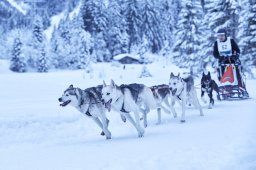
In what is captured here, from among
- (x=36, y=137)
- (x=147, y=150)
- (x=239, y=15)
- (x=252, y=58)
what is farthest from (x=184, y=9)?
(x=147, y=150)

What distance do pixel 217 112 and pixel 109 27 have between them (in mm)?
53614

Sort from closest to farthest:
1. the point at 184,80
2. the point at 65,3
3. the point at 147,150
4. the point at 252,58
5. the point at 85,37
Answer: the point at 147,150 < the point at 184,80 < the point at 252,58 < the point at 85,37 < the point at 65,3

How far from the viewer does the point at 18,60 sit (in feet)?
166

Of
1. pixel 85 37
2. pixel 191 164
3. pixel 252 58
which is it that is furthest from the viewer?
pixel 85 37

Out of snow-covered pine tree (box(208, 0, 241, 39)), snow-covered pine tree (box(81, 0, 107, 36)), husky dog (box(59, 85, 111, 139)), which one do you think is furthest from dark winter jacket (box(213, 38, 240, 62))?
snow-covered pine tree (box(81, 0, 107, 36))

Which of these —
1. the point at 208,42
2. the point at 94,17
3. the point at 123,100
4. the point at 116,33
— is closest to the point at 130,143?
the point at 123,100

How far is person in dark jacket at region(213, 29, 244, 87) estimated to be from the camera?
12.1 meters

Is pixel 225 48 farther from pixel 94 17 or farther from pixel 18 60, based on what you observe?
pixel 94 17

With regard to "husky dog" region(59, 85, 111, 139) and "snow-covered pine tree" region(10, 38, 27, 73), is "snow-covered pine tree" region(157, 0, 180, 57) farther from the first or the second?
"husky dog" region(59, 85, 111, 139)

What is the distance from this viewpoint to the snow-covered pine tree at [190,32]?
33.5m

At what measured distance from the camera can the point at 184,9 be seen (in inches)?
1341

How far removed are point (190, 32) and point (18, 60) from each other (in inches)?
1049

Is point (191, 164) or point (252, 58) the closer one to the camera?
point (191, 164)

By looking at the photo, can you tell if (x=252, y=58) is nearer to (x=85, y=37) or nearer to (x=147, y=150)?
(x=147, y=150)
